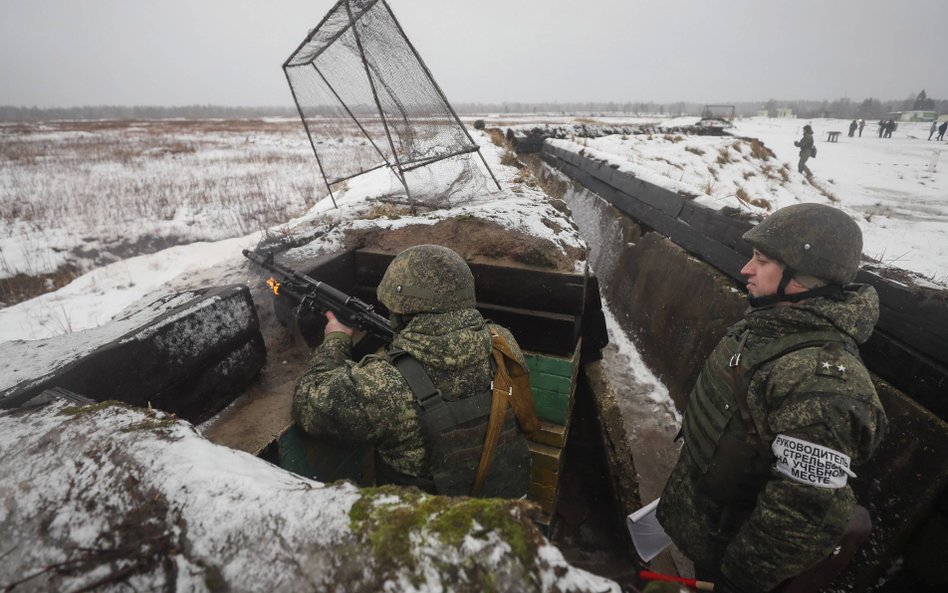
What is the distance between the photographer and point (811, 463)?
4.90ft

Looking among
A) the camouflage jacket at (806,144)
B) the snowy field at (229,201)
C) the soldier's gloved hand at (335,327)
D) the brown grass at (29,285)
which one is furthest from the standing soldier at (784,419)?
the camouflage jacket at (806,144)

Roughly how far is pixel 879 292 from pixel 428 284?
265cm

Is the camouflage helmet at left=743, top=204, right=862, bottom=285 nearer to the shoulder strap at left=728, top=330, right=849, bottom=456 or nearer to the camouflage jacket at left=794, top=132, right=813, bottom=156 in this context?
the shoulder strap at left=728, top=330, right=849, bottom=456

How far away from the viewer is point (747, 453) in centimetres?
175

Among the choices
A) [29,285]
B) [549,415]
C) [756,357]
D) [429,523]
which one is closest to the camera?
[429,523]

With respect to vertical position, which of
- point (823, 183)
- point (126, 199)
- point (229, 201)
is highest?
point (126, 199)

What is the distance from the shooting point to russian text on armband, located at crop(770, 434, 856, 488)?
1.46 meters

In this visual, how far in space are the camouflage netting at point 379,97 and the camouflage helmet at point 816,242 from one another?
10.9ft

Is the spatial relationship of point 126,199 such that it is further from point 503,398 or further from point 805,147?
point 805,147

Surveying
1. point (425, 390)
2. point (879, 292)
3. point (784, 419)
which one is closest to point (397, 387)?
point (425, 390)

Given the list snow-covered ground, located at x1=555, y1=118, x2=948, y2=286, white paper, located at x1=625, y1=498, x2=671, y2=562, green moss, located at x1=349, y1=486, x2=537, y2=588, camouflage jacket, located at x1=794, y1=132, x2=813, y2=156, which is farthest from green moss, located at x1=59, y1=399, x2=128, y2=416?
camouflage jacket, located at x1=794, y1=132, x2=813, y2=156

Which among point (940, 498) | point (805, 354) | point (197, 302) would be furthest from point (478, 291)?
point (940, 498)

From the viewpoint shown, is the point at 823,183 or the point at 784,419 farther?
the point at 823,183

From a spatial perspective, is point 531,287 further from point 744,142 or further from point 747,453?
point 744,142
